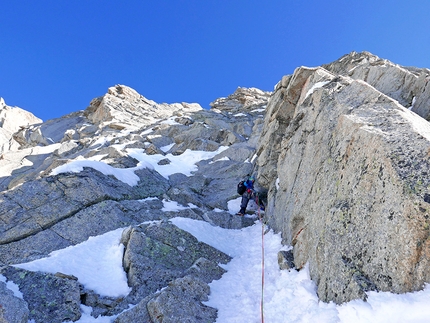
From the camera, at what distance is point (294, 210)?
13148 millimetres

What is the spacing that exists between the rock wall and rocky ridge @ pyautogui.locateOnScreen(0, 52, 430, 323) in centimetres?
3

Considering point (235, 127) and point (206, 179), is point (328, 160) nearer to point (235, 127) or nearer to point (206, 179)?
point (206, 179)

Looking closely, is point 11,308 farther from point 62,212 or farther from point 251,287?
point 62,212

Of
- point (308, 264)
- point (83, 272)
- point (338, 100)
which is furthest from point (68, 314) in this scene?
point (338, 100)

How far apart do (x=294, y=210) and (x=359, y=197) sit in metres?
5.05

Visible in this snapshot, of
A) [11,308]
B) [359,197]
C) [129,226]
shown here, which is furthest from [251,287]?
[11,308]

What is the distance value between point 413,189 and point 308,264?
4.84 metres

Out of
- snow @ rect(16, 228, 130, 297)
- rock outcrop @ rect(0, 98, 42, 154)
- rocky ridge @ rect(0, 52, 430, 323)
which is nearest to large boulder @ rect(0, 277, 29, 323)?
rocky ridge @ rect(0, 52, 430, 323)

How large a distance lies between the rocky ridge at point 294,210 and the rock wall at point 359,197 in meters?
0.03

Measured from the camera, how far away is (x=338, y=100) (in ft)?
42.3

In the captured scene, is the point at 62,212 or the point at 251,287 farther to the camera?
the point at 62,212

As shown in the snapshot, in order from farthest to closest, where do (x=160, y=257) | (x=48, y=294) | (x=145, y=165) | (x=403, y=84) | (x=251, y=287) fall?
(x=145, y=165), (x=403, y=84), (x=160, y=257), (x=251, y=287), (x=48, y=294)

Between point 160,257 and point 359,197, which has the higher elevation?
point 359,197

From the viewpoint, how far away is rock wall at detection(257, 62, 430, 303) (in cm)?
642
